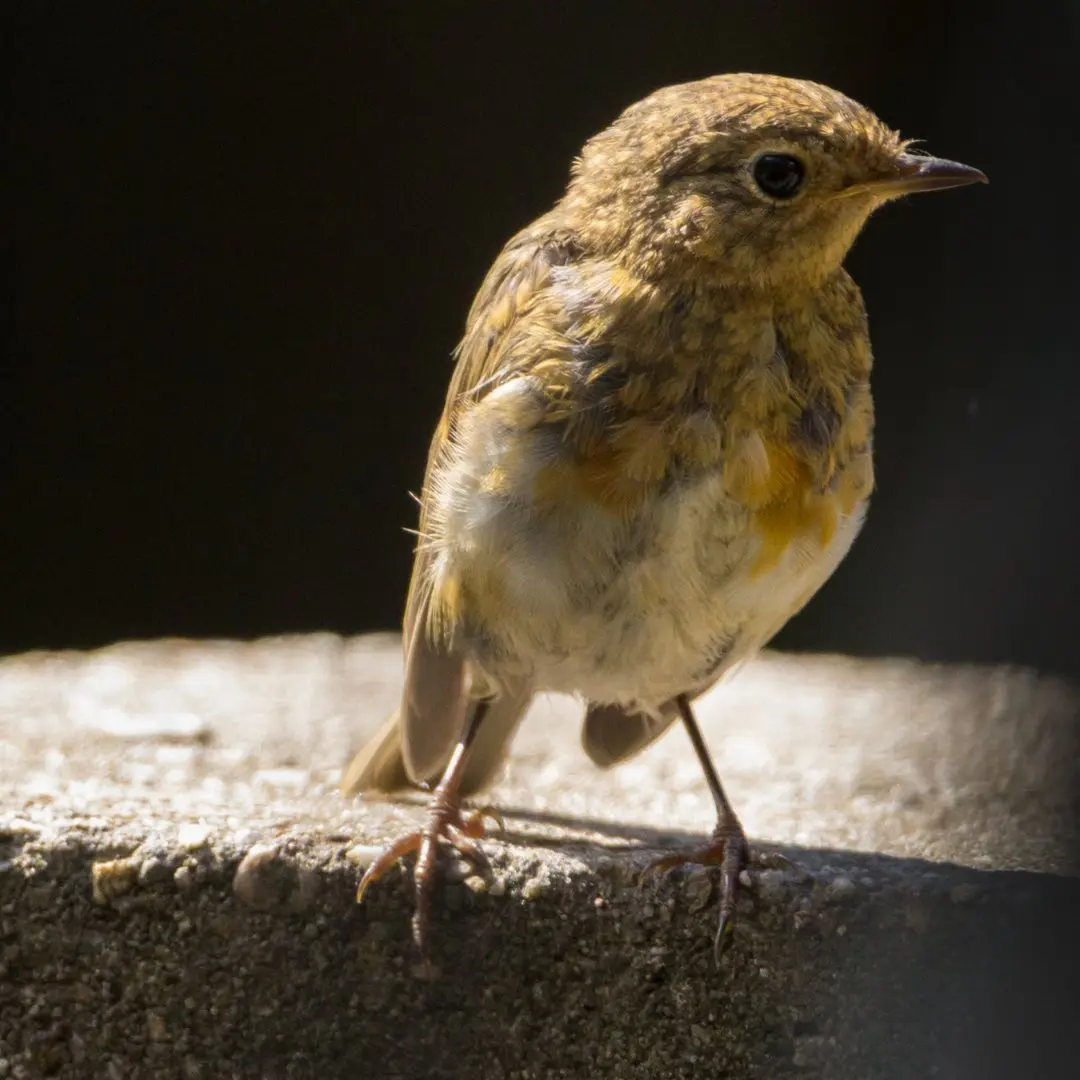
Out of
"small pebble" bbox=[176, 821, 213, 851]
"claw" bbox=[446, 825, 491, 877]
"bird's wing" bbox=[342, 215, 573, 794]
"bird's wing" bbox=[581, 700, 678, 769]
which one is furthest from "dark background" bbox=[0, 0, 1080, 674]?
"small pebble" bbox=[176, 821, 213, 851]

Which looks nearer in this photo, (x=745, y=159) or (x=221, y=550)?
(x=745, y=159)

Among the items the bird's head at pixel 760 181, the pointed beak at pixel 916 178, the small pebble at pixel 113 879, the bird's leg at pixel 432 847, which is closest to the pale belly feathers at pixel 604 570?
the bird's leg at pixel 432 847

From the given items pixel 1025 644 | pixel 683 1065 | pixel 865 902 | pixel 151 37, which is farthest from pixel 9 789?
pixel 151 37

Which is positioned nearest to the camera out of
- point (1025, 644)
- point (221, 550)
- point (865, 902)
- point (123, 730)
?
point (865, 902)

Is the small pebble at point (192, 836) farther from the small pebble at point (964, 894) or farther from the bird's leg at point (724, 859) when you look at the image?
the small pebble at point (964, 894)

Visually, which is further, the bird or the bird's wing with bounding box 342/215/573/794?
the bird's wing with bounding box 342/215/573/794

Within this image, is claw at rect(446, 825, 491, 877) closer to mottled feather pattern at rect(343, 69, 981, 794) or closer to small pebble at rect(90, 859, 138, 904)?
mottled feather pattern at rect(343, 69, 981, 794)

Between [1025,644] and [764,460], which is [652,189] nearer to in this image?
[764,460]
